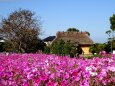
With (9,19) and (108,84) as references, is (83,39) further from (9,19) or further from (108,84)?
(108,84)

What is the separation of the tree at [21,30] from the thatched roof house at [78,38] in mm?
26707

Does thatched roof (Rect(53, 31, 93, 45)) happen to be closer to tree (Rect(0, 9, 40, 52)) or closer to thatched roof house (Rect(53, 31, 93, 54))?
thatched roof house (Rect(53, 31, 93, 54))

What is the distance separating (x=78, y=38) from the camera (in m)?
87.6

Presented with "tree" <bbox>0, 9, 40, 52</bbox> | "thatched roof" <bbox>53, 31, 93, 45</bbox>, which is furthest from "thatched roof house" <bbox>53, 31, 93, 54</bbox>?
"tree" <bbox>0, 9, 40, 52</bbox>

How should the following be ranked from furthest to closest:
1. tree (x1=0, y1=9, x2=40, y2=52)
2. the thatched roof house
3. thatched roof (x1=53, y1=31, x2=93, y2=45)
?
thatched roof (x1=53, y1=31, x2=93, y2=45), the thatched roof house, tree (x1=0, y1=9, x2=40, y2=52)

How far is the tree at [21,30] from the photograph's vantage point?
5497 cm

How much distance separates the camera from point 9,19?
57.9 m

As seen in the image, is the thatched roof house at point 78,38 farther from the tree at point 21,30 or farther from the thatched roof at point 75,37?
the tree at point 21,30

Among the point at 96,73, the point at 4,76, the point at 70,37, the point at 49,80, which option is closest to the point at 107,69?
the point at 96,73

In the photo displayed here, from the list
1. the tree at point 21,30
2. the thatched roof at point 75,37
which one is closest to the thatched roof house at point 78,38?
the thatched roof at point 75,37

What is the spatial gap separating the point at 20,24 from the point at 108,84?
52925 millimetres

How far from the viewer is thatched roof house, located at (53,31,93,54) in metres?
85.0

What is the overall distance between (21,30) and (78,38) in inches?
1319

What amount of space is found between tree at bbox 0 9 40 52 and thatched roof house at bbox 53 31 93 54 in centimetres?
2671
